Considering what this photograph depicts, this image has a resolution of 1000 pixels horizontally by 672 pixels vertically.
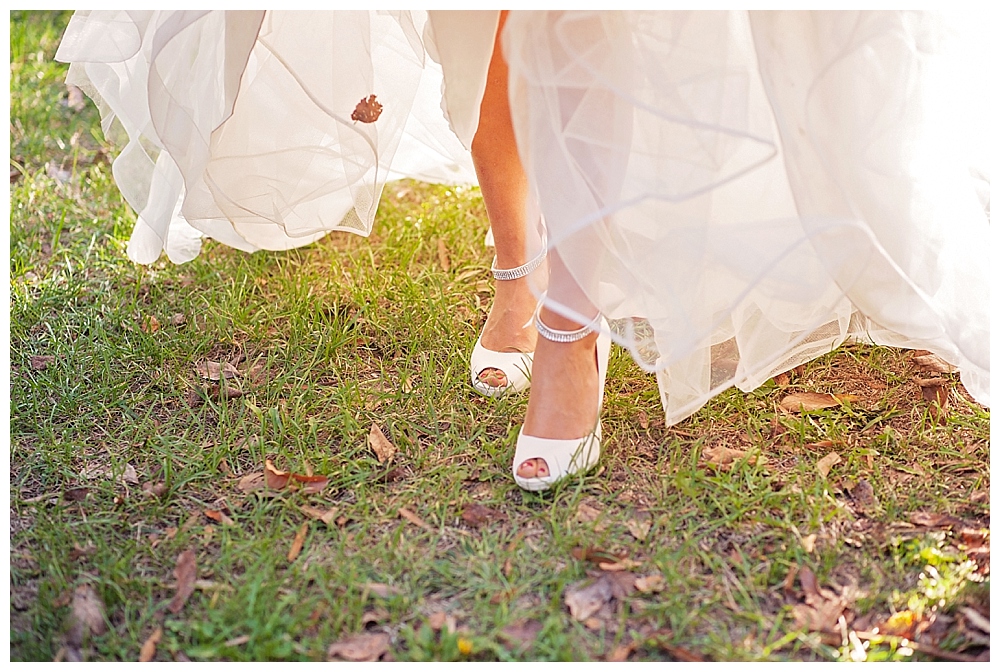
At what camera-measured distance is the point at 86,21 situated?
5.90ft

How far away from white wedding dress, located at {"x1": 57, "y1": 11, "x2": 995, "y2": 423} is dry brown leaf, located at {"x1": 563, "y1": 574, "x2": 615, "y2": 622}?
36 centimetres

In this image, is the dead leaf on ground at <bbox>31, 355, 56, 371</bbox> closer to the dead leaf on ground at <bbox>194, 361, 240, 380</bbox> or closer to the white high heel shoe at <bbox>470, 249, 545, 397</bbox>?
the dead leaf on ground at <bbox>194, 361, 240, 380</bbox>

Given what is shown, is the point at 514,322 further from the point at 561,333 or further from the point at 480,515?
the point at 480,515

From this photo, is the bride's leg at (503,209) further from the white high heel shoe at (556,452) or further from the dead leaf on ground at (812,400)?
the dead leaf on ground at (812,400)

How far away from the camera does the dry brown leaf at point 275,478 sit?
173 cm

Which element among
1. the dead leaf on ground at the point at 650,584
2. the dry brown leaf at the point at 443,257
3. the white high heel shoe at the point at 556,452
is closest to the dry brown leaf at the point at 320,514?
the white high heel shoe at the point at 556,452

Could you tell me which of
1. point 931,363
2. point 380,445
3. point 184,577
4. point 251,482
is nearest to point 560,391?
point 380,445

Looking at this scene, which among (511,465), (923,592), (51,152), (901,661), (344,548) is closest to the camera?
(901,661)

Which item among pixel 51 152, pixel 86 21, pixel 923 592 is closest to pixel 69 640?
pixel 86 21

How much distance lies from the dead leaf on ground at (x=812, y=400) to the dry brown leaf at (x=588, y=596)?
25.3 inches

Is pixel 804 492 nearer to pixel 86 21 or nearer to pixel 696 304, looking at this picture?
pixel 696 304

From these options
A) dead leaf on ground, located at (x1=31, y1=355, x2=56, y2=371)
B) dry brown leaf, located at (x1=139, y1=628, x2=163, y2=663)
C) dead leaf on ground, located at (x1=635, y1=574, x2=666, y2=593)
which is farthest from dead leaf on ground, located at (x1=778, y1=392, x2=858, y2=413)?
dead leaf on ground, located at (x1=31, y1=355, x2=56, y2=371)

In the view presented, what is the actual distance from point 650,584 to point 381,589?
17.4 inches

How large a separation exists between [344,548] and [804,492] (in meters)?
0.84
